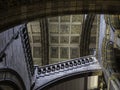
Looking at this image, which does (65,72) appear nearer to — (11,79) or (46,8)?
(11,79)

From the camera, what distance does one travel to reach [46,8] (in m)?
5.38

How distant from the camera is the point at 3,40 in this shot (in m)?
7.18

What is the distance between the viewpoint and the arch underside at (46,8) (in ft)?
16.5

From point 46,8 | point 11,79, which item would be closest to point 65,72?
point 11,79

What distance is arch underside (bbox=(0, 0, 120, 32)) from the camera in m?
5.03

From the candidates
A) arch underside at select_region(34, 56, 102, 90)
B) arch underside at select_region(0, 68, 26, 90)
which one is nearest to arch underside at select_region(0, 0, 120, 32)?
arch underside at select_region(0, 68, 26, 90)

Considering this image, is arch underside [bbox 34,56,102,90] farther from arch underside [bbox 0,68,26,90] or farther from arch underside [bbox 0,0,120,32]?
arch underside [bbox 0,0,120,32]

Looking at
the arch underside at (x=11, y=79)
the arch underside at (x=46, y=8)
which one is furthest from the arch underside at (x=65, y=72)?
the arch underside at (x=46, y=8)

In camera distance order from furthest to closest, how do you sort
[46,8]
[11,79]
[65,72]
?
[65,72] → [11,79] → [46,8]

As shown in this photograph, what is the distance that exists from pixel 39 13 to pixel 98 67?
7.39 m

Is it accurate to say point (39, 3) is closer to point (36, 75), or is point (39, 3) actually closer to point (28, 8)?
point (28, 8)

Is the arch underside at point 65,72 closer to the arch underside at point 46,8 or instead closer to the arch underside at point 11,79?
the arch underside at point 11,79

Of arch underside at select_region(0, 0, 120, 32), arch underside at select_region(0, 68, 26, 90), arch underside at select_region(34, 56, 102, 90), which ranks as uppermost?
arch underside at select_region(0, 0, 120, 32)

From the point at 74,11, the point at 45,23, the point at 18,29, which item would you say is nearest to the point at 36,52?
the point at 45,23
